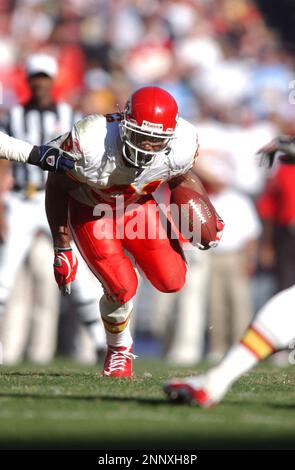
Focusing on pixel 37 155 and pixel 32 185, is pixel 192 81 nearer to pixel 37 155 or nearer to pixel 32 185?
pixel 32 185

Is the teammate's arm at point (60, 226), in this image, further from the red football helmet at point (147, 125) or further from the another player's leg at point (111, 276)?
the red football helmet at point (147, 125)

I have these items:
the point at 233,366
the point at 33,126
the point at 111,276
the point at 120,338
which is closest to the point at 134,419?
the point at 233,366

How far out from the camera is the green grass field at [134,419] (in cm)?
411

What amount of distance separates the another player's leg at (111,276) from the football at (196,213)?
42 cm

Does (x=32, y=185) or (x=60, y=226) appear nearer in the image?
(x=60, y=226)

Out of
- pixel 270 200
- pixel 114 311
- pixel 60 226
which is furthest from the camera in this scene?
pixel 270 200

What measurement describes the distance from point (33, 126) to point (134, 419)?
5.08m

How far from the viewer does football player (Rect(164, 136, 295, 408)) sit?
4520mm

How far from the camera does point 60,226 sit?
6391 millimetres

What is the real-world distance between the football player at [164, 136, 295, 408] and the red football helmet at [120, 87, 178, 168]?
57.8 inches

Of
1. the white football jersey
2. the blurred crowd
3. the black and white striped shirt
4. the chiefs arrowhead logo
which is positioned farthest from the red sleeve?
the chiefs arrowhead logo

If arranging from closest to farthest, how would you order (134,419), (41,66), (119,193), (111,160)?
1. (134,419)
2. (111,160)
3. (119,193)
4. (41,66)

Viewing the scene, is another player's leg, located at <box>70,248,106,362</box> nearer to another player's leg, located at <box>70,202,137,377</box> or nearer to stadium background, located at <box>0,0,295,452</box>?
stadium background, located at <box>0,0,295,452</box>
